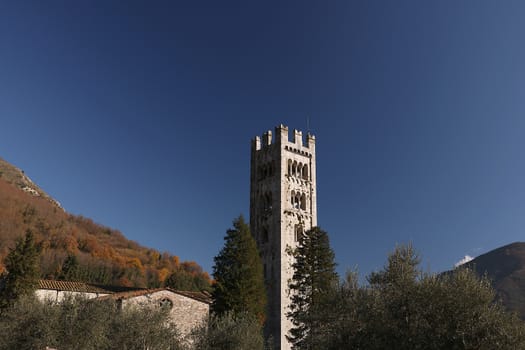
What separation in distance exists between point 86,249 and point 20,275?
322 ft

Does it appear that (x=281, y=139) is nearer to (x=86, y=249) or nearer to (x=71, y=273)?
(x=71, y=273)

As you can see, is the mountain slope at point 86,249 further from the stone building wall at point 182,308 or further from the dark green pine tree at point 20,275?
the dark green pine tree at point 20,275

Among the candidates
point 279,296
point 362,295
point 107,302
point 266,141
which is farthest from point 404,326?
point 266,141

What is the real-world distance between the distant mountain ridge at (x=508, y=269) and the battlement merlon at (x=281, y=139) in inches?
2512

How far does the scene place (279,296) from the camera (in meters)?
51.4

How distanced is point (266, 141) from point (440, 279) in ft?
138

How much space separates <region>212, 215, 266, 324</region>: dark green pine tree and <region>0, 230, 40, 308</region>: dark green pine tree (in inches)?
548

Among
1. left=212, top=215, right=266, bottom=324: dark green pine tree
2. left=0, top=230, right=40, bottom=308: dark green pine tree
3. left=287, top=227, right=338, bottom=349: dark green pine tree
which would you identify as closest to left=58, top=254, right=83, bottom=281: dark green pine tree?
left=0, top=230, right=40, bottom=308: dark green pine tree

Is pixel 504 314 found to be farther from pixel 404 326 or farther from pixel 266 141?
Result: pixel 266 141

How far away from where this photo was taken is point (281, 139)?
57.5 meters

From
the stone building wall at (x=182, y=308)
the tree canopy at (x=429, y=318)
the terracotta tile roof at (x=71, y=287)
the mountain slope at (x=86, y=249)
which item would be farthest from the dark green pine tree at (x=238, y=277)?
the mountain slope at (x=86, y=249)

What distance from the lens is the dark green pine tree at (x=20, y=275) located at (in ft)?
122

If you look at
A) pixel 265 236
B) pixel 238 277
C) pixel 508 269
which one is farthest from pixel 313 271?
pixel 508 269

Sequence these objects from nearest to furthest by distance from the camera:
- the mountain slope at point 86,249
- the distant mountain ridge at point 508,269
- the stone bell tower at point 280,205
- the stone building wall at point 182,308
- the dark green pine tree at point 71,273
Result: the stone building wall at point 182,308 → the stone bell tower at point 280,205 → the dark green pine tree at point 71,273 → the mountain slope at point 86,249 → the distant mountain ridge at point 508,269
